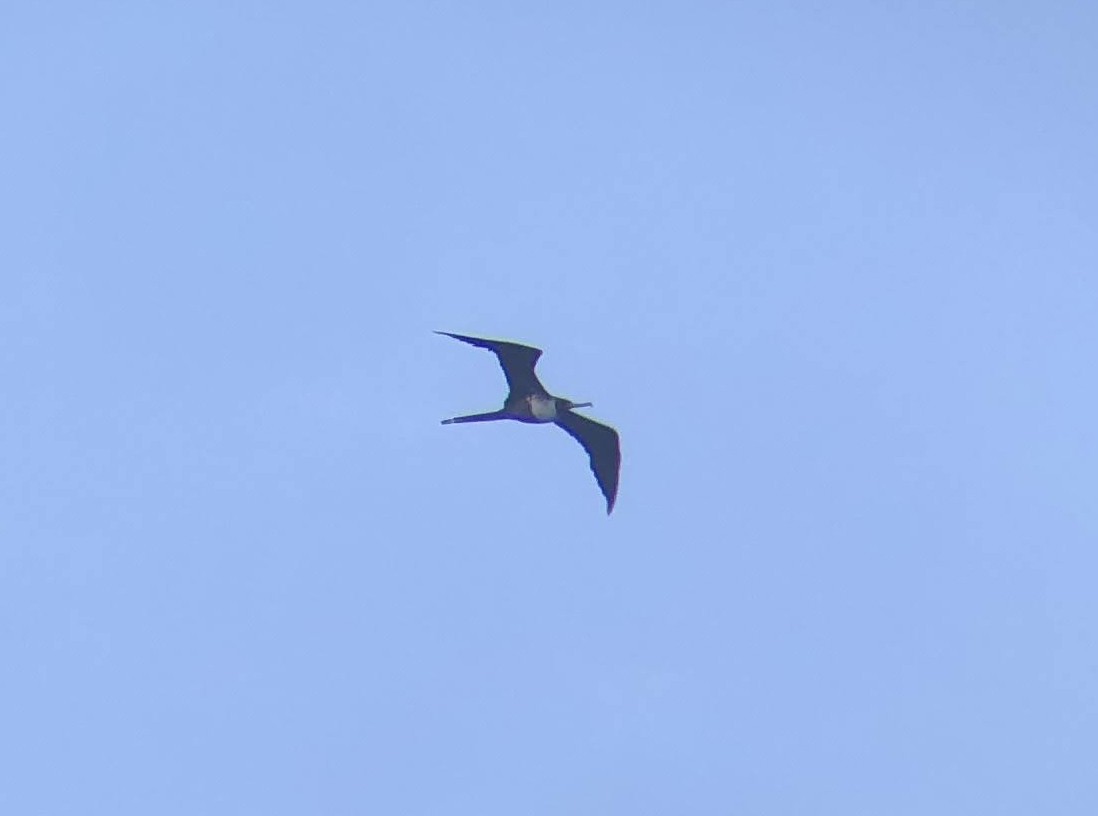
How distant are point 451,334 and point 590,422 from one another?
4.98 meters

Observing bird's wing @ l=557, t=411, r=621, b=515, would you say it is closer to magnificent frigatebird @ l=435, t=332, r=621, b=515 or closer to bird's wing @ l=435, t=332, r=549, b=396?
magnificent frigatebird @ l=435, t=332, r=621, b=515

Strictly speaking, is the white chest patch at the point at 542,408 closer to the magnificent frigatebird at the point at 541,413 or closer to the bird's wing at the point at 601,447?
the magnificent frigatebird at the point at 541,413

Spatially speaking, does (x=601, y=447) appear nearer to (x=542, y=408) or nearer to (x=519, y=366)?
(x=542, y=408)

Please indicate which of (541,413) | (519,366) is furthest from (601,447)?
(519,366)

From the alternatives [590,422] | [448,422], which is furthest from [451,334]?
[590,422]

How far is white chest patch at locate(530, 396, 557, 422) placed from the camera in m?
30.6

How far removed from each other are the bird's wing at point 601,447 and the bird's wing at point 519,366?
1196mm

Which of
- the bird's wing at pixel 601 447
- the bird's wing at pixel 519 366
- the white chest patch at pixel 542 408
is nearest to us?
the bird's wing at pixel 519 366

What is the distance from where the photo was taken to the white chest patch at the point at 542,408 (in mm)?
30594

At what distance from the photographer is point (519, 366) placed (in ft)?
99.1

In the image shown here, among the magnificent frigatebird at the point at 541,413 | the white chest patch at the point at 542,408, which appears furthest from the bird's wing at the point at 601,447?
the white chest patch at the point at 542,408

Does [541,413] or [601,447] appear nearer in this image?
[541,413]

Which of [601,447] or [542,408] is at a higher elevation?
[542,408]

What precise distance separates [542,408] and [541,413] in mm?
97
